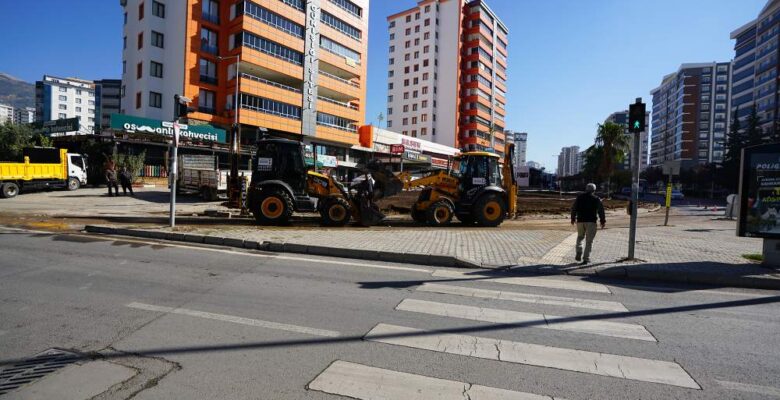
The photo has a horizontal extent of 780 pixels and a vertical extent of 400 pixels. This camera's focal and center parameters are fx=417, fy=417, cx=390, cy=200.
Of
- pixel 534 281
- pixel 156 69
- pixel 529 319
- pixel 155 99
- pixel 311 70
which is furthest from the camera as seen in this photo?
pixel 311 70

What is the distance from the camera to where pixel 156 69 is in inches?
1433

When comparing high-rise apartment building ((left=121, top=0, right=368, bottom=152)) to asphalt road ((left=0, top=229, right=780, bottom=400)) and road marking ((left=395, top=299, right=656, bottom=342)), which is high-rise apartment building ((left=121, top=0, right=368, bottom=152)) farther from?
road marking ((left=395, top=299, right=656, bottom=342))

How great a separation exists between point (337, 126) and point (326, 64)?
22.8 feet

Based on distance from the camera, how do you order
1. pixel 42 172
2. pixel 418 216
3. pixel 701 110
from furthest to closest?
pixel 701 110 → pixel 42 172 → pixel 418 216

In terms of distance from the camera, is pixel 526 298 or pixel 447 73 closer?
pixel 526 298

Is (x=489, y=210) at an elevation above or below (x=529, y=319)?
above

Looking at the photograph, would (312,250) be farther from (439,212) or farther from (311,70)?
(311,70)

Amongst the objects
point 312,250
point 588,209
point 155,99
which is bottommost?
point 312,250

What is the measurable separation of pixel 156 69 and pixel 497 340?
40.8 meters

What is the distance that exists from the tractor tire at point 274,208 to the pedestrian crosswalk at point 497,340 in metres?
7.57

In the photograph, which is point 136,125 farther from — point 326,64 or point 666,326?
point 666,326

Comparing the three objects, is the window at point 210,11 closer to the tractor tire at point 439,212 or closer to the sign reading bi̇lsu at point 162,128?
the sign reading bi̇lsu at point 162,128

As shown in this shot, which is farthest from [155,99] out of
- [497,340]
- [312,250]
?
Result: [497,340]

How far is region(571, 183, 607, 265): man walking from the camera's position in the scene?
853 cm
